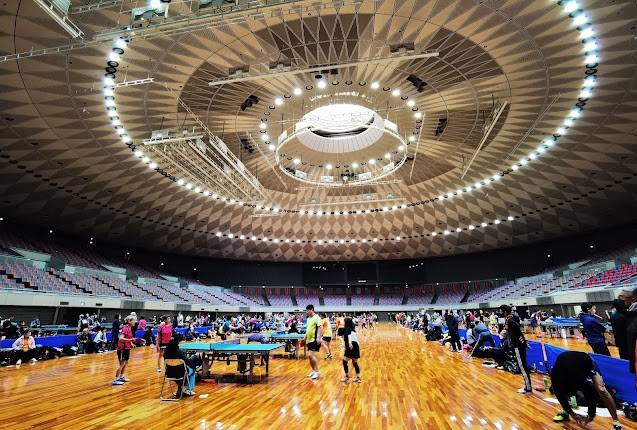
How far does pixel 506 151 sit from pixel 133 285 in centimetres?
3369

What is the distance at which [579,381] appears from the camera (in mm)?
5180

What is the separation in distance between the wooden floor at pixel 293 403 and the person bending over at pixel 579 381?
13.7 inches

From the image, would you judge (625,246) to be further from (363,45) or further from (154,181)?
(154,181)

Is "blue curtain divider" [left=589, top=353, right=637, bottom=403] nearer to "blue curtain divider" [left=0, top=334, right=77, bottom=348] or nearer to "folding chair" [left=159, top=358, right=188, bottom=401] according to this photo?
"folding chair" [left=159, top=358, right=188, bottom=401]

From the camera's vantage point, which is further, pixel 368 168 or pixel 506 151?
pixel 368 168

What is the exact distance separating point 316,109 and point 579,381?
1893cm

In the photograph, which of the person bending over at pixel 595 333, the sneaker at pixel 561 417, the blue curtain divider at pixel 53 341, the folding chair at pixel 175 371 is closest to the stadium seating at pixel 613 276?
the person bending over at pixel 595 333

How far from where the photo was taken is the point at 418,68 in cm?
1689

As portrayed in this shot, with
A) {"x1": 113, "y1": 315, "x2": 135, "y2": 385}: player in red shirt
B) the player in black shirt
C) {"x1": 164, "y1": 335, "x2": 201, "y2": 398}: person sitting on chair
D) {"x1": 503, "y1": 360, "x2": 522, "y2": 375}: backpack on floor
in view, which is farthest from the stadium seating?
{"x1": 113, "y1": 315, "x2": 135, "y2": 385}: player in red shirt

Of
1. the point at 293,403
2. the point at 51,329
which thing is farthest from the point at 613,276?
the point at 51,329

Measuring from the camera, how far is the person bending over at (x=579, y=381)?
5121mm

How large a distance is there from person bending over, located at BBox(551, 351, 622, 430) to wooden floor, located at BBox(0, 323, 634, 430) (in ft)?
1.14

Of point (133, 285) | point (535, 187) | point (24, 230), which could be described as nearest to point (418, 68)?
point (535, 187)

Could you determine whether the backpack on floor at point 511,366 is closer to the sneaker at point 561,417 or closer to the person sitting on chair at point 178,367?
the sneaker at point 561,417
